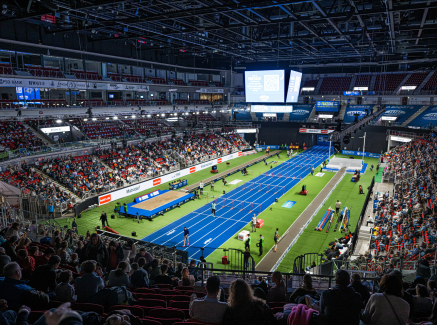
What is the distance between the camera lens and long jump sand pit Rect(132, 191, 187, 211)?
24194 mm

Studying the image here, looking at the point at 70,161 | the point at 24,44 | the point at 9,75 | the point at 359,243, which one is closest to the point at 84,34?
the point at 24,44

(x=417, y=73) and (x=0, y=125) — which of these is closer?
(x=0, y=125)

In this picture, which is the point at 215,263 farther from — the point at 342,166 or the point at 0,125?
the point at 342,166

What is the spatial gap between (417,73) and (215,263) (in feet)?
164

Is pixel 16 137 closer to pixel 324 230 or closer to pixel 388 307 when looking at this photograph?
pixel 324 230

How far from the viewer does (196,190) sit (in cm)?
2848

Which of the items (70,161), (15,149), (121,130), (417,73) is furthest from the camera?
(417,73)

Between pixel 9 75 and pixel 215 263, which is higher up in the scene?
pixel 9 75

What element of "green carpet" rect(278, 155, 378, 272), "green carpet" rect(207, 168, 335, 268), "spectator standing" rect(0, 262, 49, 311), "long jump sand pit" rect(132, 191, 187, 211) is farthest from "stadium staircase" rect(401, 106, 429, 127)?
"spectator standing" rect(0, 262, 49, 311)

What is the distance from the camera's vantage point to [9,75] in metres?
24.5

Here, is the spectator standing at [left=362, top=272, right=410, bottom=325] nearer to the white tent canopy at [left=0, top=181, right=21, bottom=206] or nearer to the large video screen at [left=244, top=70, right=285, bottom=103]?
the white tent canopy at [left=0, top=181, right=21, bottom=206]

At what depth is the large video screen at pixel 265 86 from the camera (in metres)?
31.9

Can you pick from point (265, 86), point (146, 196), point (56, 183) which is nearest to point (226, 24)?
point (265, 86)

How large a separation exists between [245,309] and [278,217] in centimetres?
2068
